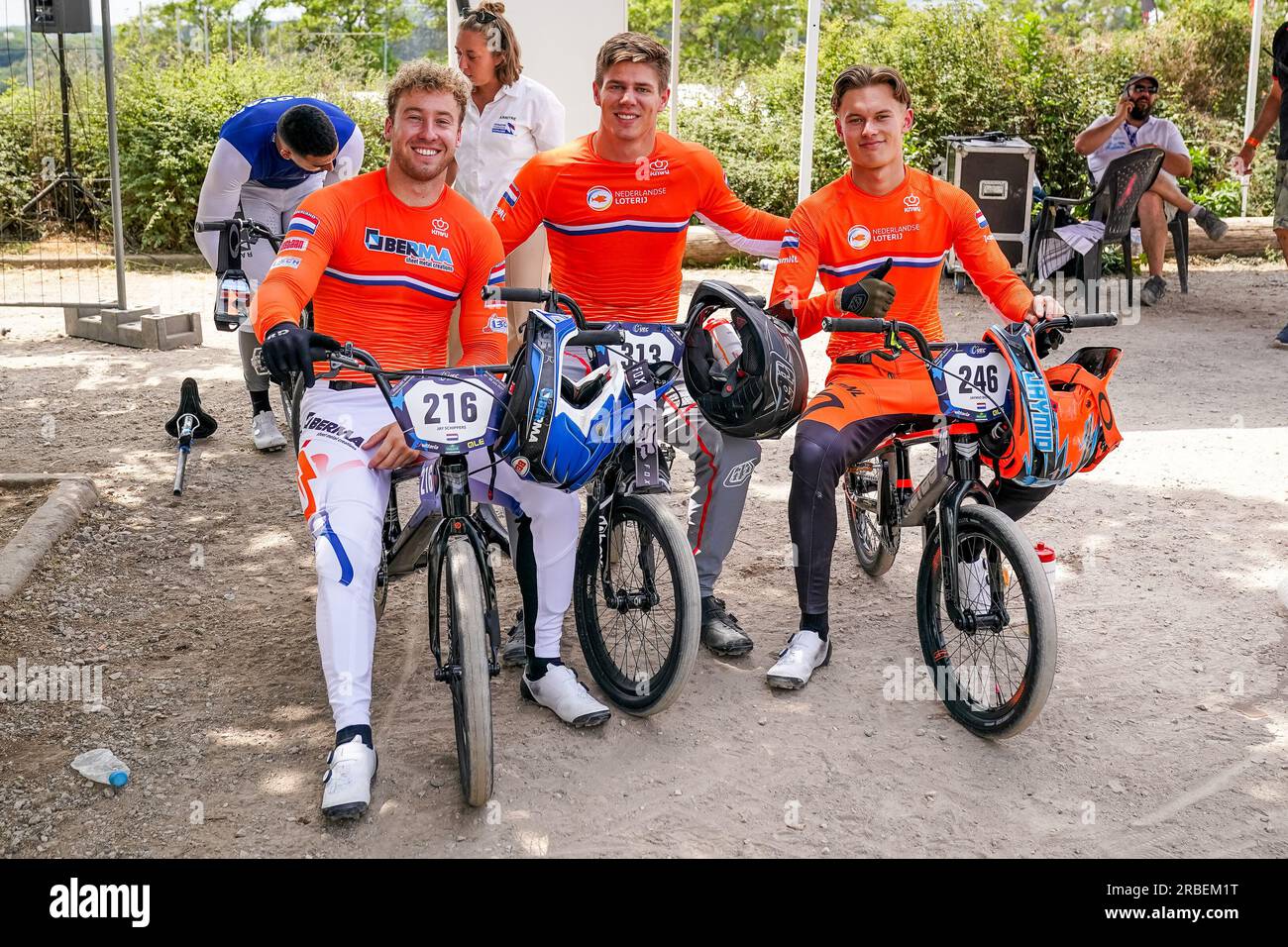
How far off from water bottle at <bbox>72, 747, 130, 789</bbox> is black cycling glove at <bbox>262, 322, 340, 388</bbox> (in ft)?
3.66

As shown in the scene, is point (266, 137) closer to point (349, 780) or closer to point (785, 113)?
point (349, 780)

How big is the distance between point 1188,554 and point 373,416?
3213 millimetres

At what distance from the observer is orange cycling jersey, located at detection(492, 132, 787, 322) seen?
431 cm

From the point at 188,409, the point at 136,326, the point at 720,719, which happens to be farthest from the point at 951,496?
the point at 136,326

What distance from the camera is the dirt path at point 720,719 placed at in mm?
3225

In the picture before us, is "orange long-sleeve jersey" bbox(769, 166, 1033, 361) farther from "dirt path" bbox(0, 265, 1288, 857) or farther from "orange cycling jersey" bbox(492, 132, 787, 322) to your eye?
"dirt path" bbox(0, 265, 1288, 857)

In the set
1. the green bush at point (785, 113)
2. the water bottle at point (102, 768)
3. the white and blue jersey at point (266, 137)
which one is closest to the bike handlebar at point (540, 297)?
the water bottle at point (102, 768)

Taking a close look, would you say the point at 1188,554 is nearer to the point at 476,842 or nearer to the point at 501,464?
the point at 501,464

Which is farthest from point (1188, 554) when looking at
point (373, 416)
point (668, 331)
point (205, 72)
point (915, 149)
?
point (205, 72)

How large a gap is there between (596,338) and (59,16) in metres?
7.45

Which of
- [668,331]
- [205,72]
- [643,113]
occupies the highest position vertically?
[205,72]

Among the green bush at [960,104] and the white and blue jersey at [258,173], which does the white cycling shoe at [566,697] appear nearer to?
the white and blue jersey at [258,173]

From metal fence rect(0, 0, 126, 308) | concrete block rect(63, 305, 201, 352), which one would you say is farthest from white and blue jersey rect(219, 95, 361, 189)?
metal fence rect(0, 0, 126, 308)

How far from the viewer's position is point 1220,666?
4.16 meters
